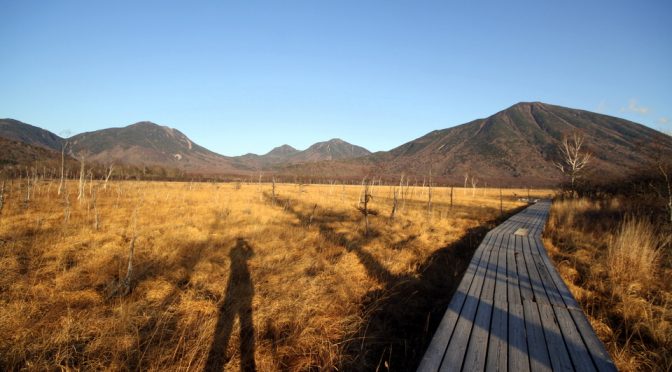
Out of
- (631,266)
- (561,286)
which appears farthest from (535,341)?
(631,266)

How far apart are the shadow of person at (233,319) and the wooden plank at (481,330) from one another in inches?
101

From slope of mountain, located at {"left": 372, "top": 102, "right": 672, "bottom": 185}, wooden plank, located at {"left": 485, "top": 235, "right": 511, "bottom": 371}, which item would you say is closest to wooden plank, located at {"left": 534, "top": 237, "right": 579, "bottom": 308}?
wooden plank, located at {"left": 485, "top": 235, "right": 511, "bottom": 371}

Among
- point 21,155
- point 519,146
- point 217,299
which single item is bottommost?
point 217,299

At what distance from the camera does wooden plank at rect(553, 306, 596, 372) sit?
265cm

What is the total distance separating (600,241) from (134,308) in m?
12.1

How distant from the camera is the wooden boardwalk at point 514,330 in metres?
2.71

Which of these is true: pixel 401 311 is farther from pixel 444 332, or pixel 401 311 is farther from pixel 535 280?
pixel 535 280

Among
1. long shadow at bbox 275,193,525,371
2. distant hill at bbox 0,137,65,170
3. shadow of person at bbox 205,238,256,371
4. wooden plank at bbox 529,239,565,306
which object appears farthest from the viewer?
distant hill at bbox 0,137,65,170

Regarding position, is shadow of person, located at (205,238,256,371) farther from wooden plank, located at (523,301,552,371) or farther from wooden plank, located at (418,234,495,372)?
wooden plank, located at (523,301,552,371)

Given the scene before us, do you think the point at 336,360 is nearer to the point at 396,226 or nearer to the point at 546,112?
the point at 396,226

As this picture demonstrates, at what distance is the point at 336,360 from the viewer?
3.81 meters

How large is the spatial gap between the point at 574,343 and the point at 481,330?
0.89 metres

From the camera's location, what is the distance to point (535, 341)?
3.08m

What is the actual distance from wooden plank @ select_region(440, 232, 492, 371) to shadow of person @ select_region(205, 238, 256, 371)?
2375 mm
